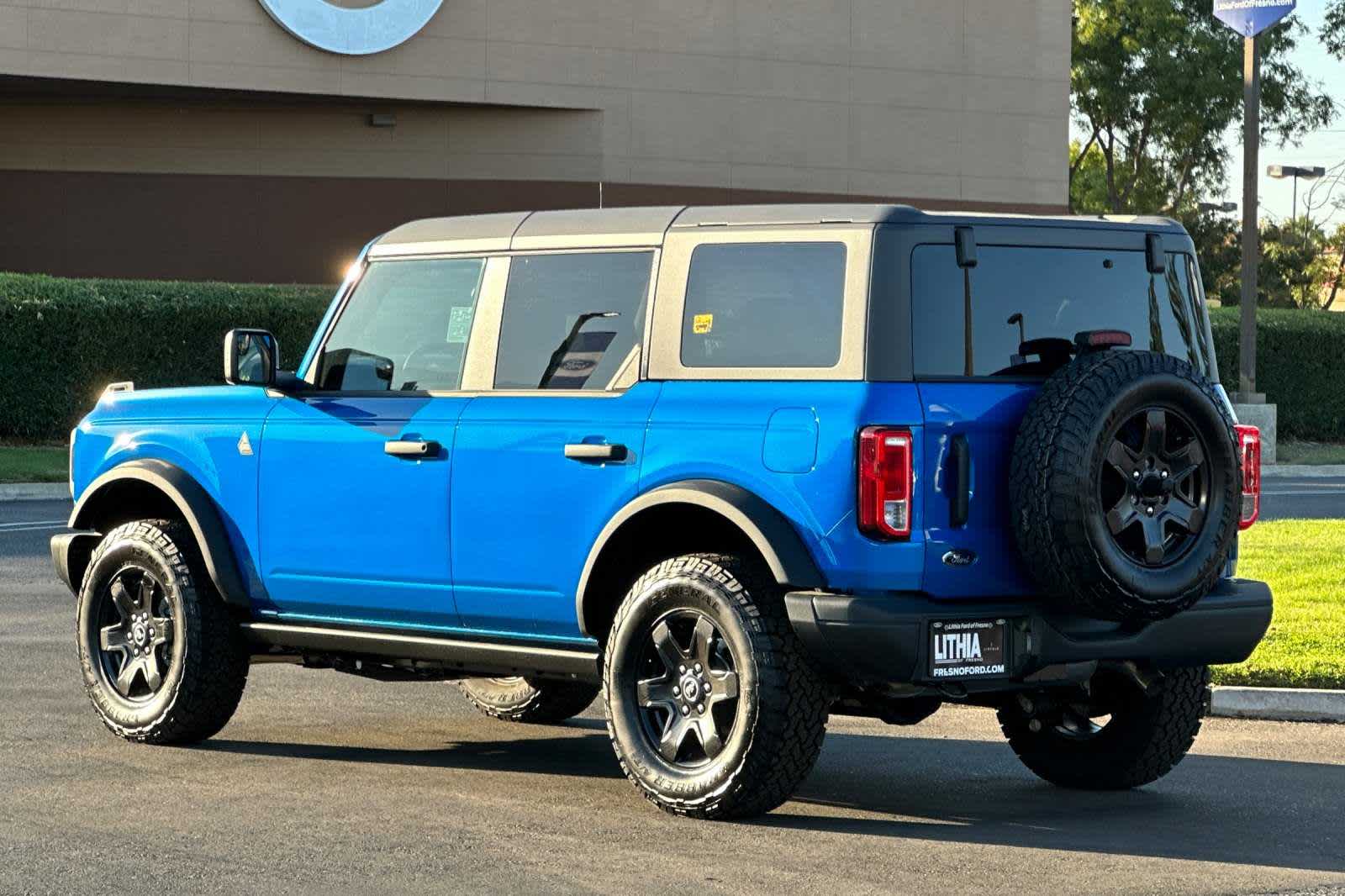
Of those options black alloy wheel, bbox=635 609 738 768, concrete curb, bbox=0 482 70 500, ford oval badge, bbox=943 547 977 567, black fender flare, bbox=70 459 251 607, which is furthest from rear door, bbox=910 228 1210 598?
concrete curb, bbox=0 482 70 500

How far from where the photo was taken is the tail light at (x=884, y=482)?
6914 mm

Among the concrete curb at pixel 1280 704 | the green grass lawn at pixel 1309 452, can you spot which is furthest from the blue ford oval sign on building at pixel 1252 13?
the concrete curb at pixel 1280 704

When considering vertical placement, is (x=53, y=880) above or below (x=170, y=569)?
below

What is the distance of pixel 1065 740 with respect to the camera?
841 cm

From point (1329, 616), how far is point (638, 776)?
20.8 ft

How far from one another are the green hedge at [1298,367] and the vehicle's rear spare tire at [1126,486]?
2937 centimetres

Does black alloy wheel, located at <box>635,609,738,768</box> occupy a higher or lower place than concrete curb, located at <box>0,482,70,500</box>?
higher

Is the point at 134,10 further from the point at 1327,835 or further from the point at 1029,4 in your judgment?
the point at 1327,835

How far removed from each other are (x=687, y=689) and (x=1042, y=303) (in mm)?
1785

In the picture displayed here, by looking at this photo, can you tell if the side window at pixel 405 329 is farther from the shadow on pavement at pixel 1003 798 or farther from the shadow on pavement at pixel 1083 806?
the shadow on pavement at pixel 1083 806

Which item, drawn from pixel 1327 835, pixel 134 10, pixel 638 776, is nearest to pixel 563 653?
pixel 638 776

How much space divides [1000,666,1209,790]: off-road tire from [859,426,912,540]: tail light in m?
1.31

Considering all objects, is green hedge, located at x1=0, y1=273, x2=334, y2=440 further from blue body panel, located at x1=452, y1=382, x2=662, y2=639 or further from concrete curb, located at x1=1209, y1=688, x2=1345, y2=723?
blue body panel, located at x1=452, y1=382, x2=662, y2=639

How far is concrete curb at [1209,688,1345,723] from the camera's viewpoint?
10.1 m
